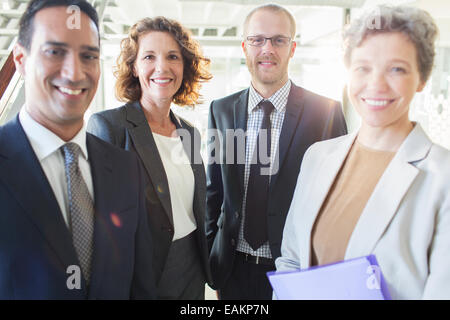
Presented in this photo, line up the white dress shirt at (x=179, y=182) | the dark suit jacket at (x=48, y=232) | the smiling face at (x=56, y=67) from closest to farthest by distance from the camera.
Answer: the dark suit jacket at (x=48, y=232), the smiling face at (x=56, y=67), the white dress shirt at (x=179, y=182)

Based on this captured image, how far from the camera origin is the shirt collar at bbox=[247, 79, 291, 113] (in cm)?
194

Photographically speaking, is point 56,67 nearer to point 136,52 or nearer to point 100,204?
point 100,204

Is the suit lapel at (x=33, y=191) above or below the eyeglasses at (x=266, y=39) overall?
below

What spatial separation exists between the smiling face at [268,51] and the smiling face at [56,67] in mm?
1086

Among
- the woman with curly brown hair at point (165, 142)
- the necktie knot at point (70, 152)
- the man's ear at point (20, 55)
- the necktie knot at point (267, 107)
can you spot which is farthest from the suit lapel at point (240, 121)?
the man's ear at point (20, 55)

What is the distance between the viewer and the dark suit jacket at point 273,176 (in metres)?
1.80

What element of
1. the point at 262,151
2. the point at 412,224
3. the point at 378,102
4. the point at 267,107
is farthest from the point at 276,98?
the point at 412,224

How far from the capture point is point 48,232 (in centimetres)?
90

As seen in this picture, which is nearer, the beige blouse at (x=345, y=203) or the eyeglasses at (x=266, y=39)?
the beige blouse at (x=345, y=203)

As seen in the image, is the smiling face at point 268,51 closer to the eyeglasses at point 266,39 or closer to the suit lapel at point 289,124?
the eyeglasses at point 266,39

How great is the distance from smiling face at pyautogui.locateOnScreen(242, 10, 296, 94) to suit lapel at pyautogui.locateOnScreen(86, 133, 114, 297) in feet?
3.56

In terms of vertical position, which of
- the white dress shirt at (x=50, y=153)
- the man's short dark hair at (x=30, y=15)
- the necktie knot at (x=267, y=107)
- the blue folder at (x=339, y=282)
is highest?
the necktie knot at (x=267, y=107)

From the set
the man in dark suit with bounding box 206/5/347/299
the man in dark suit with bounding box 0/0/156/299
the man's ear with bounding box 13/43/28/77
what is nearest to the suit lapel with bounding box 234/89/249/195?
the man in dark suit with bounding box 206/5/347/299
